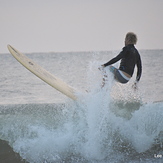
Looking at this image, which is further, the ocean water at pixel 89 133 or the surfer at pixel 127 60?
the surfer at pixel 127 60

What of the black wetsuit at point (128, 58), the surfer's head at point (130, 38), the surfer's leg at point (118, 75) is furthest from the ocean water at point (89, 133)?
the surfer's head at point (130, 38)

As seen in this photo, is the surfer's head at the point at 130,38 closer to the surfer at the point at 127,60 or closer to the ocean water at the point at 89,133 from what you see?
the surfer at the point at 127,60

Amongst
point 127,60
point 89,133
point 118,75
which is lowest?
point 89,133

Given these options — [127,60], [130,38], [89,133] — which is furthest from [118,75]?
[89,133]

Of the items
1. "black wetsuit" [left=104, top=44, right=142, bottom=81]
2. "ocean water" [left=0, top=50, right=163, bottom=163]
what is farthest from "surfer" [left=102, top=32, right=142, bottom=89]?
"ocean water" [left=0, top=50, right=163, bottom=163]

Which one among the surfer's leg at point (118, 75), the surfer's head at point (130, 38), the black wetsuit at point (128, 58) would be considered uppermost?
the surfer's head at point (130, 38)

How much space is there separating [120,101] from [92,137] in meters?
2.64

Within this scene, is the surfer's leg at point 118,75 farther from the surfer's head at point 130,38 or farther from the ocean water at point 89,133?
the surfer's head at point 130,38

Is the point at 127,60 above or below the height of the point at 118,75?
above

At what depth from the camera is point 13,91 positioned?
412 inches

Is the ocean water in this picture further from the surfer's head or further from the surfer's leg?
the surfer's head

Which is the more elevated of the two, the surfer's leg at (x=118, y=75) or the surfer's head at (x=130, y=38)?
the surfer's head at (x=130, y=38)

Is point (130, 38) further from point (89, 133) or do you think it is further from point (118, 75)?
point (89, 133)

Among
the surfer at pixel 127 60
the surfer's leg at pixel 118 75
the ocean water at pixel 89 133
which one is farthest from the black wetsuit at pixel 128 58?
the ocean water at pixel 89 133
